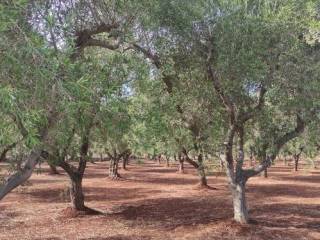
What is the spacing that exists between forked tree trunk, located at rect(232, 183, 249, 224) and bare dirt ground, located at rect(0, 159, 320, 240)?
0.39m

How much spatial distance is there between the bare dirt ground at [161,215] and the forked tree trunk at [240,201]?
1.29 feet

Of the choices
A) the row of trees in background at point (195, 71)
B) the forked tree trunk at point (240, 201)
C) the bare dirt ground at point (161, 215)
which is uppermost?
the row of trees in background at point (195, 71)

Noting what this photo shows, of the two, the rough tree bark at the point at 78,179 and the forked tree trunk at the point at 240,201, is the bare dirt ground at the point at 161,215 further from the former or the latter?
the rough tree bark at the point at 78,179

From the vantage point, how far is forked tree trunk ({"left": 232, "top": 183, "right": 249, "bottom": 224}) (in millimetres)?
19469

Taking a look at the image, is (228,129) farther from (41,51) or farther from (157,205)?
(41,51)

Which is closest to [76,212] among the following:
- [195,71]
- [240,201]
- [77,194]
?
[77,194]

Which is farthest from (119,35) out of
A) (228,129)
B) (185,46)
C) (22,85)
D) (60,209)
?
(60,209)

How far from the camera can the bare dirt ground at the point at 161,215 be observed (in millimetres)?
18688

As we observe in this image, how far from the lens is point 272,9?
1573 cm

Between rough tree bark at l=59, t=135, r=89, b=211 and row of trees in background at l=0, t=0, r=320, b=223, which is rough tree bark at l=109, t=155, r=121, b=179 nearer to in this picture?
rough tree bark at l=59, t=135, r=89, b=211

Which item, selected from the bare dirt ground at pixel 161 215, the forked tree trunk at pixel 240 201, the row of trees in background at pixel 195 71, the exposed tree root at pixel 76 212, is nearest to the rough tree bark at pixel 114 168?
the bare dirt ground at pixel 161 215

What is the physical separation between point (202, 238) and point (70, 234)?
5.02 metres

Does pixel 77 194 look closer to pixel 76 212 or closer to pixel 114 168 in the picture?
pixel 76 212

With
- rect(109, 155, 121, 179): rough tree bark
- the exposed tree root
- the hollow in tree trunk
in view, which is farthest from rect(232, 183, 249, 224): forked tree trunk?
rect(109, 155, 121, 179): rough tree bark
